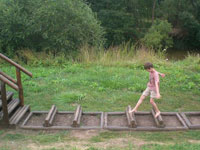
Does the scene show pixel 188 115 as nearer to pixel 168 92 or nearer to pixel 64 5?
pixel 168 92

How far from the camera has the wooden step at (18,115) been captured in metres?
5.19

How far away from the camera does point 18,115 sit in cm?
550

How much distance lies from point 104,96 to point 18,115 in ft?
8.11

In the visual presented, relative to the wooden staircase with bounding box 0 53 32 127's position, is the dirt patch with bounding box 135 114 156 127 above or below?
below

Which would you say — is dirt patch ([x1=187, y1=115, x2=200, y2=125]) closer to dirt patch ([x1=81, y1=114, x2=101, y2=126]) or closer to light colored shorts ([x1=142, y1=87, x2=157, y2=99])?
light colored shorts ([x1=142, y1=87, x2=157, y2=99])

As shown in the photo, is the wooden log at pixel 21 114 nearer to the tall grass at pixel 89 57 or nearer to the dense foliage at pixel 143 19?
the tall grass at pixel 89 57

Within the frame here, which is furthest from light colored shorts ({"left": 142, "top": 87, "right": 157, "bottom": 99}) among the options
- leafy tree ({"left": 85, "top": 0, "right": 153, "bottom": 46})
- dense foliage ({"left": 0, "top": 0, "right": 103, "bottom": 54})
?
leafy tree ({"left": 85, "top": 0, "right": 153, "bottom": 46})

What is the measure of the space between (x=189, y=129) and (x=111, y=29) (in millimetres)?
35568

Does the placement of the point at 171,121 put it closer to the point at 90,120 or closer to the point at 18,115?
the point at 90,120

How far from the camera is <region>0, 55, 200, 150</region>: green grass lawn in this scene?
4508 millimetres

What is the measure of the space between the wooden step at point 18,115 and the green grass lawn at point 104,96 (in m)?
0.24

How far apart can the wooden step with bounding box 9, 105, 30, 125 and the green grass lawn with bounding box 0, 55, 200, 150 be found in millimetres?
243

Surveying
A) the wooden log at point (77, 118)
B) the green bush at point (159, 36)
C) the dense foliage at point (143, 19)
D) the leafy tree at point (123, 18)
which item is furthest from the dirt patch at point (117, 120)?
the dense foliage at point (143, 19)

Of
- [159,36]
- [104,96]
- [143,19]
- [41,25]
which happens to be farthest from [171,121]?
[143,19]
